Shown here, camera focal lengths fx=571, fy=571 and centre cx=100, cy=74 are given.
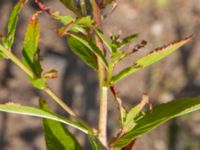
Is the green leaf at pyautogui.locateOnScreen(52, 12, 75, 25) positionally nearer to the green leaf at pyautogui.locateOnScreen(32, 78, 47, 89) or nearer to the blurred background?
the green leaf at pyautogui.locateOnScreen(32, 78, 47, 89)

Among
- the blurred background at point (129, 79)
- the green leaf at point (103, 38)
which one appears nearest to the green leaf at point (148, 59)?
the green leaf at point (103, 38)

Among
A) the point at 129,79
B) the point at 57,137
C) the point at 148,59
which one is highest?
the point at 148,59

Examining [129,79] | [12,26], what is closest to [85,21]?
[12,26]

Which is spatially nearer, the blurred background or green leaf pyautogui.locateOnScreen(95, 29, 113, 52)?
green leaf pyautogui.locateOnScreen(95, 29, 113, 52)

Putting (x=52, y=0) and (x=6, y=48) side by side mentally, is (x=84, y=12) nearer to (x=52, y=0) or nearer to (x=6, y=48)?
(x=6, y=48)

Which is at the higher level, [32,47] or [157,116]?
[32,47]

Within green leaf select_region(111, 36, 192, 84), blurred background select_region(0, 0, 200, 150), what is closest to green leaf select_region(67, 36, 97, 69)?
green leaf select_region(111, 36, 192, 84)

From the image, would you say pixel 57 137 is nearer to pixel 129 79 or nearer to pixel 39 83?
pixel 39 83
